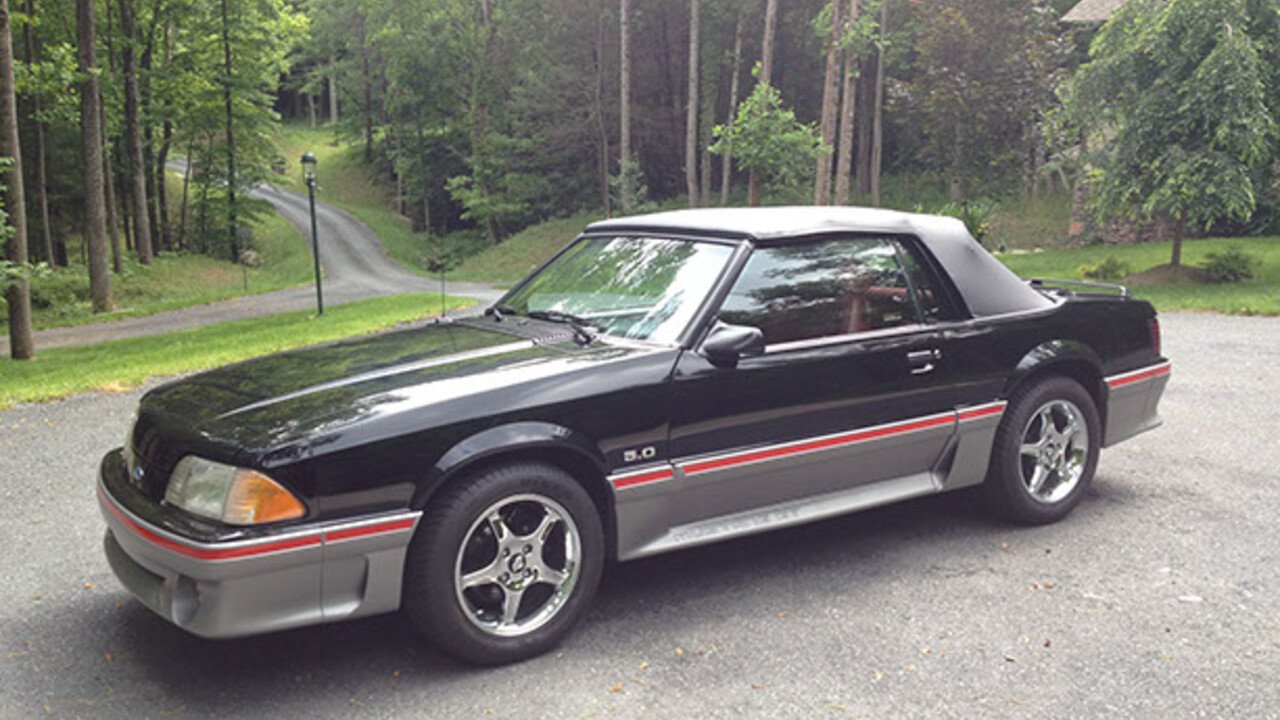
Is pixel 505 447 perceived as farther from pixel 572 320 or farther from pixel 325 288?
pixel 325 288

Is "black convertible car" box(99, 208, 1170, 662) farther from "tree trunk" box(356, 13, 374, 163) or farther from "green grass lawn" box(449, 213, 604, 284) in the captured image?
"tree trunk" box(356, 13, 374, 163)

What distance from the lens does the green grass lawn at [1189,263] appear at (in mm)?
16270

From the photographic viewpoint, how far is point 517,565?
353cm

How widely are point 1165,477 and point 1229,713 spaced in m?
3.10

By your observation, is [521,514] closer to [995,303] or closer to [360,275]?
[995,303]

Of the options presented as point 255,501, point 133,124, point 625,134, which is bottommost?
point 255,501

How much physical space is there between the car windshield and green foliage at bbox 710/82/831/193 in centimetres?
2377

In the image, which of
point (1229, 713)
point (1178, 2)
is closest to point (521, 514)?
point (1229, 713)


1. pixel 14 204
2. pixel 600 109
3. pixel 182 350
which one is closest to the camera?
pixel 182 350

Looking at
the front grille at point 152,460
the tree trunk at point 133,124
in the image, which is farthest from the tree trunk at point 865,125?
the front grille at point 152,460

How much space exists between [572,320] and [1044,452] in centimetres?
259

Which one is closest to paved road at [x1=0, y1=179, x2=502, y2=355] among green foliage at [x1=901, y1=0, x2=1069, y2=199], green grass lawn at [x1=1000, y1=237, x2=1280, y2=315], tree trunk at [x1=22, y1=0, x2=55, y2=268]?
tree trunk at [x1=22, y1=0, x2=55, y2=268]

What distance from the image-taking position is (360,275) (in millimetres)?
39438

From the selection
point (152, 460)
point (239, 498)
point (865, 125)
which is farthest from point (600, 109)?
point (239, 498)
